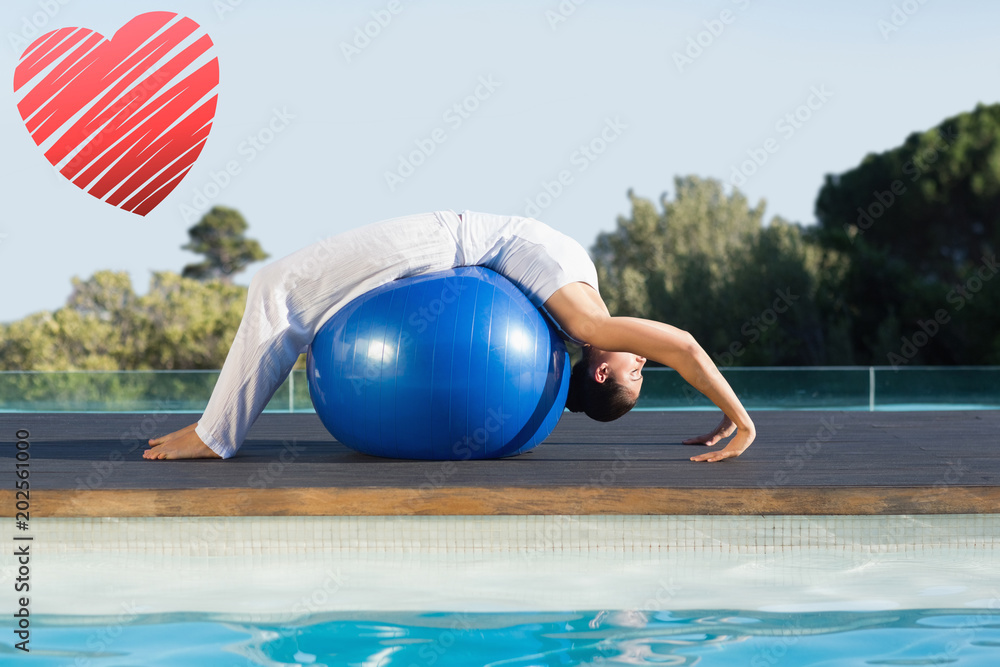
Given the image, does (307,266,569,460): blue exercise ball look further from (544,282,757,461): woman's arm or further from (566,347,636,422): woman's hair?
(566,347,636,422): woman's hair

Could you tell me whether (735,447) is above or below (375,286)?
below

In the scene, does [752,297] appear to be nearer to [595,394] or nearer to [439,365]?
[595,394]

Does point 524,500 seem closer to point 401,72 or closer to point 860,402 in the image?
point 860,402

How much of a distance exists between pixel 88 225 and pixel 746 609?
22480 mm

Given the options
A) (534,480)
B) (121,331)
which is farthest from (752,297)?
(534,480)

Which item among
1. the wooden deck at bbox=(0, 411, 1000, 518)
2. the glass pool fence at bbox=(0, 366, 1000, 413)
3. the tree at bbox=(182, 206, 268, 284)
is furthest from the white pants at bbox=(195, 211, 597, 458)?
the tree at bbox=(182, 206, 268, 284)

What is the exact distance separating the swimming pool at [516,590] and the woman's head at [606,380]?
84cm

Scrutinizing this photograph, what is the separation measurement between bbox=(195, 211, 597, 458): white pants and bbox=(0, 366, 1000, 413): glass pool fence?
4446 mm

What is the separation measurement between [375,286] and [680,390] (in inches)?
202

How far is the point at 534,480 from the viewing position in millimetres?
A: 3213

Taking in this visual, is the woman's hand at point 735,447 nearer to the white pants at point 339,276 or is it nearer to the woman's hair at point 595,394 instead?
the woman's hair at point 595,394

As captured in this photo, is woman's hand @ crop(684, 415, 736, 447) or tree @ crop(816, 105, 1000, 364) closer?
woman's hand @ crop(684, 415, 736, 447)

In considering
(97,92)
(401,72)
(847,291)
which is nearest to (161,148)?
(97,92)

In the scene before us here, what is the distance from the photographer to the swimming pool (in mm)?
2553
